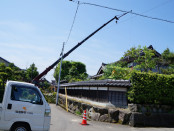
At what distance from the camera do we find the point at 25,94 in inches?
237

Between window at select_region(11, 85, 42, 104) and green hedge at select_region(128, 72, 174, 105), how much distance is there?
294 inches

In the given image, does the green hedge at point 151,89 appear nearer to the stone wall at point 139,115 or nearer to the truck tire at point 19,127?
the stone wall at point 139,115

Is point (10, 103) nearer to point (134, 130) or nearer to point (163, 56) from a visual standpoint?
point (134, 130)

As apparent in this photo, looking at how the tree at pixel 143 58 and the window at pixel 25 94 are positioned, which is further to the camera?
the tree at pixel 143 58

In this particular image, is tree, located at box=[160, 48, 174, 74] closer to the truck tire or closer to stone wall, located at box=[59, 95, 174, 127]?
stone wall, located at box=[59, 95, 174, 127]

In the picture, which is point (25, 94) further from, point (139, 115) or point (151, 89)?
point (151, 89)

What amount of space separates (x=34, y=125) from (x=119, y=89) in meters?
8.01

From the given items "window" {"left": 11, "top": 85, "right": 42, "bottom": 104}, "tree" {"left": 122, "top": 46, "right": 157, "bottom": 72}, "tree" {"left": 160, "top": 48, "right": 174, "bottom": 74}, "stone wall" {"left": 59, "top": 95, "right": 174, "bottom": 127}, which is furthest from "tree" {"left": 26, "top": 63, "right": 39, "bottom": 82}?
"window" {"left": 11, "top": 85, "right": 42, "bottom": 104}

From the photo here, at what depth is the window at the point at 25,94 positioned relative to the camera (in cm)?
586

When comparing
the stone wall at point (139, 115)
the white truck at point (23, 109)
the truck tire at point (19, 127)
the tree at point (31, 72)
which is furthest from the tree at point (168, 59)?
the tree at point (31, 72)

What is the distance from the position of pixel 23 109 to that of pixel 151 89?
9.42 metres

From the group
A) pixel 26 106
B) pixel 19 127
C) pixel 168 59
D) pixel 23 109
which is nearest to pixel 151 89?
pixel 26 106

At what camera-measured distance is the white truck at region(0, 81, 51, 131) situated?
5.58 metres

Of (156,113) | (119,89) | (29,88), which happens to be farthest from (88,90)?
(29,88)
